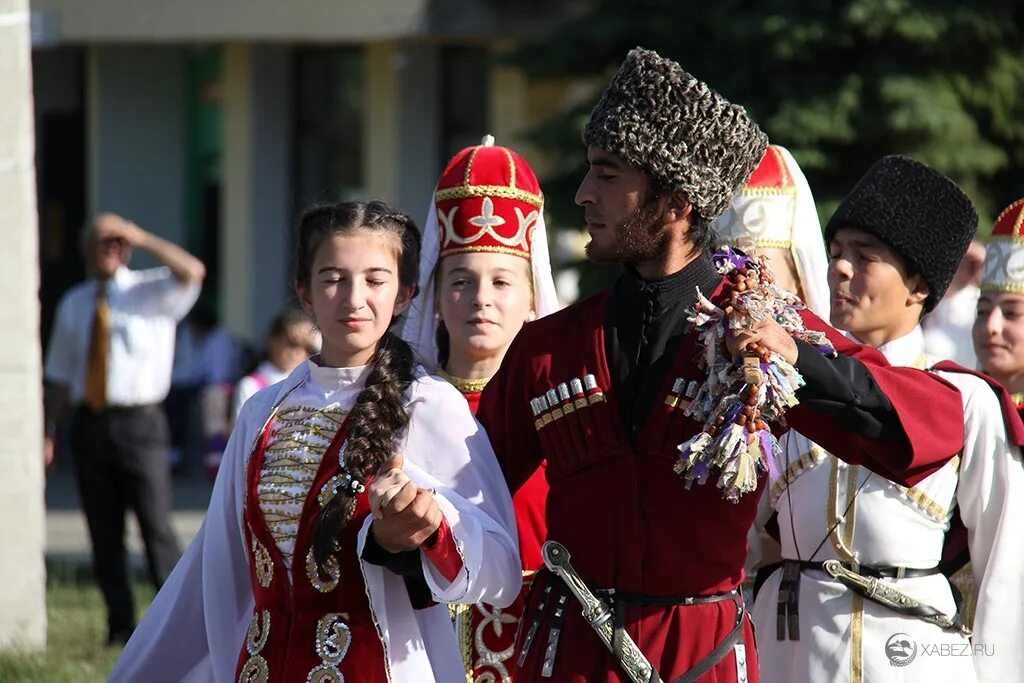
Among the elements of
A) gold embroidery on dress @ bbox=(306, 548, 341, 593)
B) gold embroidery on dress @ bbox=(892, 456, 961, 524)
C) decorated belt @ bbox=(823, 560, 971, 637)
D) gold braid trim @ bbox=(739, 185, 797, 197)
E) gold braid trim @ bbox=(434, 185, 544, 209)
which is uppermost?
gold braid trim @ bbox=(434, 185, 544, 209)

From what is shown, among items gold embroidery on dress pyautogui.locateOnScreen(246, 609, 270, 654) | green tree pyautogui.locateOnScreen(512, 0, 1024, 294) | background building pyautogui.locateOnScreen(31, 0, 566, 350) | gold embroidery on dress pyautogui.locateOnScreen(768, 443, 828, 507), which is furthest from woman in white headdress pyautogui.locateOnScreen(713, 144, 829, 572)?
background building pyautogui.locateOnScreen(31, 0, 566, 350)

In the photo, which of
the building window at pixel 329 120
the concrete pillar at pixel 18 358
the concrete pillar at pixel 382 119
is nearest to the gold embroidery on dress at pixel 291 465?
the concrete pillar at pixel 18 358

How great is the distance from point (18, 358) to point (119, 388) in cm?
82

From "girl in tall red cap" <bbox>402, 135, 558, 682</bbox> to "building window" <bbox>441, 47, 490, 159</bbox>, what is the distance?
11.9 metres

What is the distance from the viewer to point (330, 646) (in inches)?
143

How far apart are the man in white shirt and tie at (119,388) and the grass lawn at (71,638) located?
0.27 metres

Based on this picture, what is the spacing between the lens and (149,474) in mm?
8914

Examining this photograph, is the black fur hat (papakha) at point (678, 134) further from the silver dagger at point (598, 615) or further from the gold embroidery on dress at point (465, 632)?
the gold embroidery on dress at point (465, 632)

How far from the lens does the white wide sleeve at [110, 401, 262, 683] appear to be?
3.87 m

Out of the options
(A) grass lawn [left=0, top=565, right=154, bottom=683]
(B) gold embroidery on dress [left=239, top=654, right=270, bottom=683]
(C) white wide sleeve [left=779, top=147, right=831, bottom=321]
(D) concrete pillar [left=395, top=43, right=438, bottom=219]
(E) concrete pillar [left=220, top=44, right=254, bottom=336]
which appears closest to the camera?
(B) gold embroidery on dress [left=239, top=654, right=270, bottom=683]

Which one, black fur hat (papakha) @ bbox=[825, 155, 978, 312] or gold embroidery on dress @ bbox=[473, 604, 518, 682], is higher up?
black fur hat (papakha) @ bbox=[825, 155, 978, 312]

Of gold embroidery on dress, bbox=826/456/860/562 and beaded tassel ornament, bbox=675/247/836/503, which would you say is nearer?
beaded tassel ornament, bbox=675/247/836/503

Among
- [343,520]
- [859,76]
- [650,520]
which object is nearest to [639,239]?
[650,520]

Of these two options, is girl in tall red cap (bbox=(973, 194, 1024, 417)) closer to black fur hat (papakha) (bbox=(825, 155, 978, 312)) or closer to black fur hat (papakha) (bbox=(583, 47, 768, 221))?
black fur hat (papakha) (bbox=(825, 155, 978, 312))
